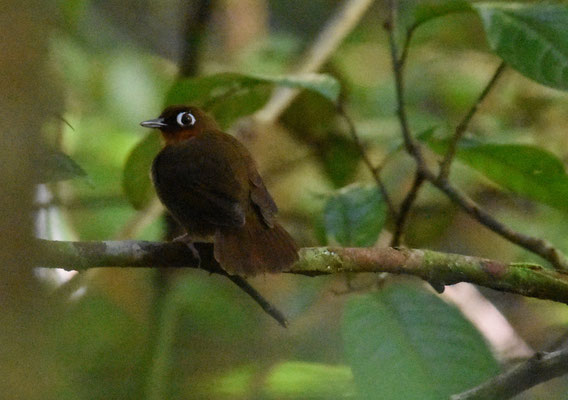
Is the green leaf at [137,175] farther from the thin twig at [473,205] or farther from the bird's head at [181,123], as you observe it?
the thin twig at [473,205]

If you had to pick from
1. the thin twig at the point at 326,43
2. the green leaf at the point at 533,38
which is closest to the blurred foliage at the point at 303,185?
the green leaf at the point at 533,38

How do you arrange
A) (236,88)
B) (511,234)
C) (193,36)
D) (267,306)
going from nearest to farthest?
A: (267,306) → (511,234) → (236,88) → (193,36)

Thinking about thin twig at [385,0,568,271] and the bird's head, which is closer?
thin twig at [385,0,568,271]

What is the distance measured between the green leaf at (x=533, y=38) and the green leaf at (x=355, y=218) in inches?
24.2

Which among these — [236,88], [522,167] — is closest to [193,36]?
[236,88]

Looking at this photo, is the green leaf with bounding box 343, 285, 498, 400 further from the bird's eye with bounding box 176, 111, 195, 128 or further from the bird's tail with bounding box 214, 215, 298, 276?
the bird's eye with bounding box 176, 111, 195, 128

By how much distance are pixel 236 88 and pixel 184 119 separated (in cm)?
34

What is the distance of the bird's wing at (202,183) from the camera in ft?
8.55

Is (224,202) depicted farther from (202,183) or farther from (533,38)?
(533,38)

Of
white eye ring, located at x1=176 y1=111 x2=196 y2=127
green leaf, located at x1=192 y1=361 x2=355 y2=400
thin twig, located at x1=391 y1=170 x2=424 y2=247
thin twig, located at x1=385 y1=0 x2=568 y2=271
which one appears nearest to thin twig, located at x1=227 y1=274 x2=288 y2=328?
green leaf, located at x1=192 y1=361 x2=355 y2=400

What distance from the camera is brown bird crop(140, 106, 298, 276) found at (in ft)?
7.65

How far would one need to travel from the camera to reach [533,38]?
2518mm

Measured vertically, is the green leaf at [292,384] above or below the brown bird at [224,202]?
below

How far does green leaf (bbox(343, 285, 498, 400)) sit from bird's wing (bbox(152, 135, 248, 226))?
0.52 metres
